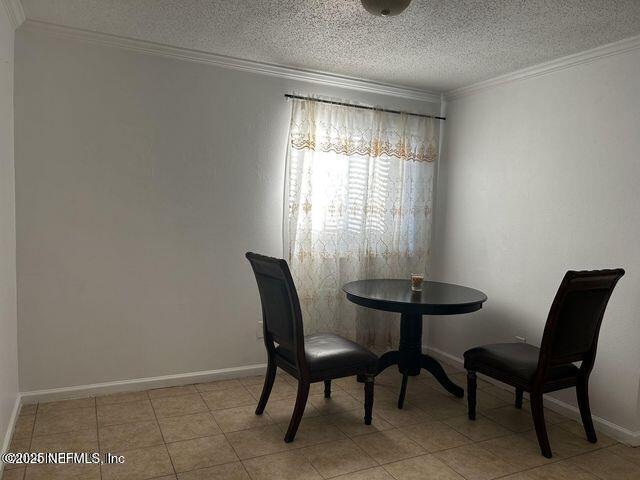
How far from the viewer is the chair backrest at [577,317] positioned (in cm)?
255

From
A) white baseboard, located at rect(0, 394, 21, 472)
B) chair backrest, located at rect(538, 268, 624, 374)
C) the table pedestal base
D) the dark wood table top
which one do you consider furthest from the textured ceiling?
white baseboard, located at rect(0, 394, 21, 472)

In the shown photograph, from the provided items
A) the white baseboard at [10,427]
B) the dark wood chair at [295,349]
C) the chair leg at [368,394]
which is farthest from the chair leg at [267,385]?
the white baseboard at [10,427]

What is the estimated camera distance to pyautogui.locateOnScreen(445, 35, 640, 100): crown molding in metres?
2.88

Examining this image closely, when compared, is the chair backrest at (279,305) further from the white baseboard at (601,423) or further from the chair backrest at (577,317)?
the white baseboard at (601,423)

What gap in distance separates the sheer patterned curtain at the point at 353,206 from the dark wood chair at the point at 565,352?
1360 millimetres

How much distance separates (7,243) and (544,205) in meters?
3.28

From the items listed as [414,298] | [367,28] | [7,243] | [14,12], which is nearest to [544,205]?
[414,298]

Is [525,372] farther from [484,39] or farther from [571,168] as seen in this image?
[484,39]

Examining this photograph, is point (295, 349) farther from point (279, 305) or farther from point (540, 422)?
point (540, 422)

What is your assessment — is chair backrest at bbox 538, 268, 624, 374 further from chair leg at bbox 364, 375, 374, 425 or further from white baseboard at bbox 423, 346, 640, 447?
chair leg at bbox 364, 375, 374, 425

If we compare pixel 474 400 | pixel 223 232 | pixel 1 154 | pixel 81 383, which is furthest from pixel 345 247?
pixel 1 154

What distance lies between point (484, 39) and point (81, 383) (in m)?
3.28

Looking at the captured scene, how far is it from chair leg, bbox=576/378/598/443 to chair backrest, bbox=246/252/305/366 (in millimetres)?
1573

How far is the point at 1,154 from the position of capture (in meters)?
2.44
